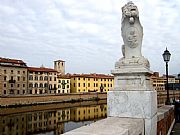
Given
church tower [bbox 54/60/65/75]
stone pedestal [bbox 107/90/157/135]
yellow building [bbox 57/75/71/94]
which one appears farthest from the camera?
church tower [bbox 54/60/65/75]

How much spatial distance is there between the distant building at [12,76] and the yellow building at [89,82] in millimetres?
18224

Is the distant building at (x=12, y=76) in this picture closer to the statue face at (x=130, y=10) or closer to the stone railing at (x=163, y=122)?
the stone railing at (x=163, y=122)

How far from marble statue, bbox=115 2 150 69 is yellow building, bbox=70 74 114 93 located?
67.4 m

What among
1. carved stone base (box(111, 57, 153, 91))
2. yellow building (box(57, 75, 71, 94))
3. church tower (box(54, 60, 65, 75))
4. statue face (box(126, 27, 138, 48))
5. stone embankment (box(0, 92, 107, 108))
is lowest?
stone embankment (box(0, 92, 107, 108))

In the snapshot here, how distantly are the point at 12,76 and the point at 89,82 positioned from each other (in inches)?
1053

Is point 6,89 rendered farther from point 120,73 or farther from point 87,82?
point 120,73

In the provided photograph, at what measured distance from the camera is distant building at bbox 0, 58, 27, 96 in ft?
173

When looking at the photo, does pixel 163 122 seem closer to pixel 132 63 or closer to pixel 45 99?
pixel 132 63

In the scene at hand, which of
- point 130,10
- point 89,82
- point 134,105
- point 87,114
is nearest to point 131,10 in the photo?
point 130,10

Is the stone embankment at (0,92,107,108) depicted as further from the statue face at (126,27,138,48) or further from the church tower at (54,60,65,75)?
the statue face at (126,27,138,48)

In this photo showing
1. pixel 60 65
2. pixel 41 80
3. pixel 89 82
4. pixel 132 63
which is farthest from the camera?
pixel 60 65

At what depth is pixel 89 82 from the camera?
74625 millimetres

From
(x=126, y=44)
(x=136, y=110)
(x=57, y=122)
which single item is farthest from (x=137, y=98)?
(x=57, y=122)

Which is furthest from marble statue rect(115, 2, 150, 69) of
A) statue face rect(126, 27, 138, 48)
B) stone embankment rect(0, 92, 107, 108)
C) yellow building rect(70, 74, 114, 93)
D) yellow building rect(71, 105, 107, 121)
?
yellow building rect(70, 74, 114, 93)
